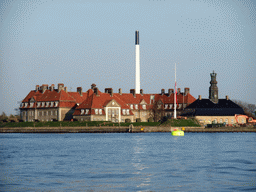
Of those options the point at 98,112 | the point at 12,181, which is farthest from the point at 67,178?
the point at 98,112

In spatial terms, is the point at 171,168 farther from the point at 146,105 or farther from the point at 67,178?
the point at 146,105

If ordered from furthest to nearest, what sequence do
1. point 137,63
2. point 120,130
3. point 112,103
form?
1. point 137,63
2. point 112,103
3. point 120,130

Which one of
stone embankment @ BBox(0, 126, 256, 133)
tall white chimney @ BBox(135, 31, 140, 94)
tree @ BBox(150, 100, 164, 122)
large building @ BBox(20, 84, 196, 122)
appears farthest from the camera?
tall white chimney @ BBox(135, 31, 140, 94)

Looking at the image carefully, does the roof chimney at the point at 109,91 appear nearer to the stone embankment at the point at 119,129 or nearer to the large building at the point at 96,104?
the large building at the point at 96,104

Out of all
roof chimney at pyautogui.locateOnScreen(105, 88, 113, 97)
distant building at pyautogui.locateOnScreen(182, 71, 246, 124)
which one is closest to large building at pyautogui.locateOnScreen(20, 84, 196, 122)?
roof chimney at pyautogui.locateOnScreen(105, 88, 113, 97)

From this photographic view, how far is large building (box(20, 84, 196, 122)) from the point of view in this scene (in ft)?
435

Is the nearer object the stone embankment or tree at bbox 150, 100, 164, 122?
the stone embankment

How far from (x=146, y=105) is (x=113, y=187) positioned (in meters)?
119

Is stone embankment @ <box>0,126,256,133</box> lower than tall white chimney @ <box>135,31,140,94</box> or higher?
lower

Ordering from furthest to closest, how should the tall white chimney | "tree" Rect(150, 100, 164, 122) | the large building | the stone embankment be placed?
the tall white chimney → "tree" Rect(150, 100, 164, 122) → the large building → the stone embankment

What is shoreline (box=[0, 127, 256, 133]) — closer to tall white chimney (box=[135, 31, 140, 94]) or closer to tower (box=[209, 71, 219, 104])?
tower (box=[209, 71, 219, 104])

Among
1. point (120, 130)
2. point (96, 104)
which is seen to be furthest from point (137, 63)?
point (120, 130)

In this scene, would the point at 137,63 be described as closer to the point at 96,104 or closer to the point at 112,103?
the point at 112,103

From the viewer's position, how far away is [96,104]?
5172 inches
